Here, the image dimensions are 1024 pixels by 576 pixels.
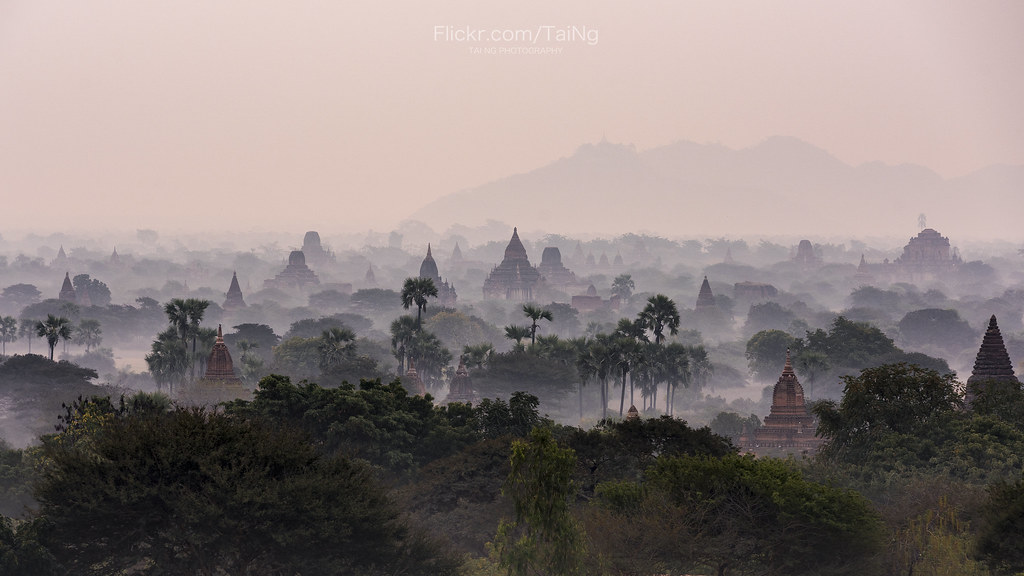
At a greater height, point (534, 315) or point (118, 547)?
point (534, 315)

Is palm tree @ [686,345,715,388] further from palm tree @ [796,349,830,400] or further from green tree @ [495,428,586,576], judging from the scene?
green tree @ [495,428,586,576]

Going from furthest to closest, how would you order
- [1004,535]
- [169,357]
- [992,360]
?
[169,357]
[992,360]
[1004,535]

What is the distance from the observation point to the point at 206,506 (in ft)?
109

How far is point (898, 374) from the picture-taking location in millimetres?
52781

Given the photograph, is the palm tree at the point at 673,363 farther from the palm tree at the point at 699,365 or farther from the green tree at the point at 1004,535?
the green tree at the point at 1004,535

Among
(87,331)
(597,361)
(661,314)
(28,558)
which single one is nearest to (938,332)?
(661,314)

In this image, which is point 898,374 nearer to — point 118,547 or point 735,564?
point 735,564

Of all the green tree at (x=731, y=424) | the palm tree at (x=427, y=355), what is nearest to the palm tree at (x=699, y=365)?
the green tree at (x=731, y=424)

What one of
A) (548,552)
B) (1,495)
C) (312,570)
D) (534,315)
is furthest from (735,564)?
(534,315)

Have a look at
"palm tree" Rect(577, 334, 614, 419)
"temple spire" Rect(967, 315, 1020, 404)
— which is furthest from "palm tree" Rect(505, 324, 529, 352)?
"temple spire" Rect(967, 315, 1020, 404)

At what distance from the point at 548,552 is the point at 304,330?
119 metres

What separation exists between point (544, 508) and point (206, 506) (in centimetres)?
942

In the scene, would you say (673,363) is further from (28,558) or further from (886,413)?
(28,558)

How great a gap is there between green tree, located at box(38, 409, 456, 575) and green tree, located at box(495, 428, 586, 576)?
19.2 ft
